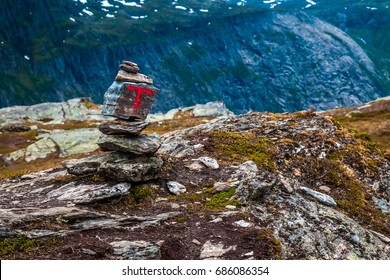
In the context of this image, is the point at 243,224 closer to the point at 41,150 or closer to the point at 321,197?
the point at 321,197

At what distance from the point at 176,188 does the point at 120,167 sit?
123 inches

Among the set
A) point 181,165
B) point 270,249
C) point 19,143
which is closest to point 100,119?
point 19,143

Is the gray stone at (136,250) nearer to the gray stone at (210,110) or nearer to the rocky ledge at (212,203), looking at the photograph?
the rocky ledge at (212,203)

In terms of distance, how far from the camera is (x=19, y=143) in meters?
104

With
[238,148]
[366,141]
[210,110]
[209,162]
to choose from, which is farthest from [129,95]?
[210,110]

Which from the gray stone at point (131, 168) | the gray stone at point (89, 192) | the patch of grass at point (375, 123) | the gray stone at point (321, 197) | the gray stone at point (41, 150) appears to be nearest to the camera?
the gray stone at point (89, 192)

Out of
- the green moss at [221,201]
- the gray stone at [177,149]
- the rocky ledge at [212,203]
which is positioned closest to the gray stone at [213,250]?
the rocky ledge at [212,203]

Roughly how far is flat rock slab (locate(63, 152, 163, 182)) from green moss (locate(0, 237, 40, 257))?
238 inches

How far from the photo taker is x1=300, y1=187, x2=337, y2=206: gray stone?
20.0 meters

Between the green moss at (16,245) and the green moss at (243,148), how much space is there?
12.6m

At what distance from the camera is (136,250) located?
14.4 m

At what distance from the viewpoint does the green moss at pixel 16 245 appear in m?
13.8

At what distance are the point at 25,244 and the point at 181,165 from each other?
10.7 m

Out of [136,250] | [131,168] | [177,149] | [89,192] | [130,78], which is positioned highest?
[130,78]
